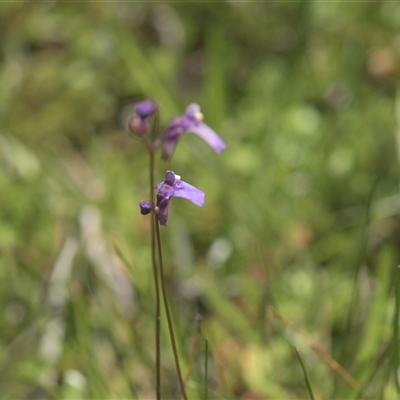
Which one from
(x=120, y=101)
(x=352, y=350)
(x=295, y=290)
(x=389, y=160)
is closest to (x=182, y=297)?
(x=295, y=290)

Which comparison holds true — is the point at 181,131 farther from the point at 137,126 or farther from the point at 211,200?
the point at 211,200

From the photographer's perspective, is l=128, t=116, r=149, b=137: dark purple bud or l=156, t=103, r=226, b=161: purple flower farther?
l=156, t=103, r=226, b=161: purple flower

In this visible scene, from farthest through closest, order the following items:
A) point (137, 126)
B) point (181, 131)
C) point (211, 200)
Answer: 1. point (211, 200)
2. point (181, 131)
3. point (137, 126)

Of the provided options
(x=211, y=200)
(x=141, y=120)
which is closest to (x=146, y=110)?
(x=141, y=120)

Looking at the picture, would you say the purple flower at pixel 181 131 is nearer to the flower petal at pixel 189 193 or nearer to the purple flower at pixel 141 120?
the purple flower at pixel 141 120

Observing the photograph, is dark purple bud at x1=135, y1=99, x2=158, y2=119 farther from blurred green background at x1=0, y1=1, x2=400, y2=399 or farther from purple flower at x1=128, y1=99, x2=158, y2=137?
blurred green background at x1=0, y1=1, x2=400, y2=399

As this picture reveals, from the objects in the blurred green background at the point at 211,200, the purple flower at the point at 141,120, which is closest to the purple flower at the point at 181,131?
the purple flower at the point at 141,120

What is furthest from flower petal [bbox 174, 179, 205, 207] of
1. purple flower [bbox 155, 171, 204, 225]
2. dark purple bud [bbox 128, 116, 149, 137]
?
dark purple bud [bbox 128, 116, 149, 137]

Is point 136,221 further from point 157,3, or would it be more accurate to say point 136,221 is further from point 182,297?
point 157,3
